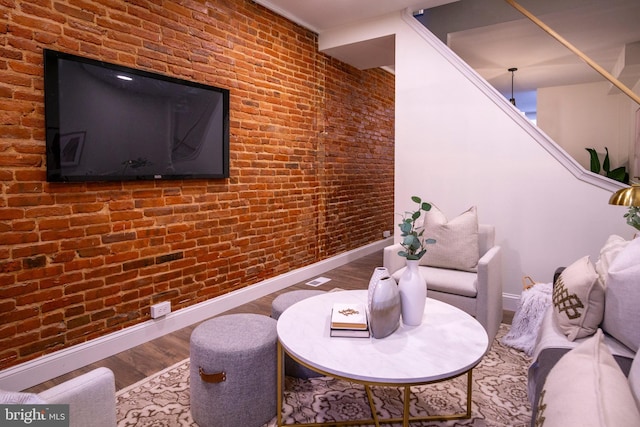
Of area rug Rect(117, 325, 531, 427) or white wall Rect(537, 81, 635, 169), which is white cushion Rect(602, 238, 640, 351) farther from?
white wall Rect(537, 81, 635, 169)

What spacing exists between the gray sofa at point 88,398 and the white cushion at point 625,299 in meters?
1.89

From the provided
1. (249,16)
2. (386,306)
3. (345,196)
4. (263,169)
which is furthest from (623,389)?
(345,196)

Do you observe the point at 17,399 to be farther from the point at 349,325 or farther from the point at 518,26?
the point at 518,26

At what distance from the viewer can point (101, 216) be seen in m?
2.57

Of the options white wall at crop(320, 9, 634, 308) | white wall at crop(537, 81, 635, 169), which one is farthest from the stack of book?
white wall at crop(537, 81, 635, 169)

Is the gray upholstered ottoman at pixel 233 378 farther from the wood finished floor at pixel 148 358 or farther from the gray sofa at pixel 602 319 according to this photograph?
the gray sofa at pixel 602 319

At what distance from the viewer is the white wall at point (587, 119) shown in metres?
5.90

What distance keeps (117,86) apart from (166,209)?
0.91 meters

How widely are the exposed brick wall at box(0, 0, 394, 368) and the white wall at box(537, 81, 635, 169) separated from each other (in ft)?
12.2

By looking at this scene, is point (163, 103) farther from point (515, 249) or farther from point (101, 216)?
point (515, 249)

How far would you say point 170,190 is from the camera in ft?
9.82

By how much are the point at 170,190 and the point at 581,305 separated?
8.79ft

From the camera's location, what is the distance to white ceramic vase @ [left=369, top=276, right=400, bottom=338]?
167 cm

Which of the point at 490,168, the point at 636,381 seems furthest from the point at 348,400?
the point at 490,168
